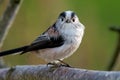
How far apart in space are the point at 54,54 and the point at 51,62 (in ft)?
0.29

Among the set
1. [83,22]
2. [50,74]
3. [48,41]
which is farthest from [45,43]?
[83,22]

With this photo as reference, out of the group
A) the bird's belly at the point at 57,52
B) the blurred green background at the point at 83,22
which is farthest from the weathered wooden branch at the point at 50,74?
the blurred green background at the point at 83,22

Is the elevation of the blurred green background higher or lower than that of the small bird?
lower

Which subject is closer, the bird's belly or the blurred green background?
the bird's belly

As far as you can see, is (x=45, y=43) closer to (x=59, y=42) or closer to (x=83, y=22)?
(x=59, y=42)

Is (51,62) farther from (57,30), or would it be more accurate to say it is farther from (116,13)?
(116,13)

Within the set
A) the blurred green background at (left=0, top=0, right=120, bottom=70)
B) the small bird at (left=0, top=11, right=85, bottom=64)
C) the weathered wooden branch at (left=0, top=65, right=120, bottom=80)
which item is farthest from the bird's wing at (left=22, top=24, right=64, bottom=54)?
the blurred green background at (left=0, top=0, right=120, bottom=70)

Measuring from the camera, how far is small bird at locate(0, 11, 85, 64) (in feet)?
12.0

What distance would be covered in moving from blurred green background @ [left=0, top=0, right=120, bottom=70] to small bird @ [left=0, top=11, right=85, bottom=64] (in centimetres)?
218

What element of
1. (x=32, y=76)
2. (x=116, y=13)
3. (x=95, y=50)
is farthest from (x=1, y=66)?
(x=116, y=13)

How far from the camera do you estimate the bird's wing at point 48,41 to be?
366 centimetres

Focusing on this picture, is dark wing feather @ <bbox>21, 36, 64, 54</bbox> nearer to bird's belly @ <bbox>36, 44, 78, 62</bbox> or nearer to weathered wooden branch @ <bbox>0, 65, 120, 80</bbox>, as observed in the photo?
bird's belly @ <bbox>36, 44, 78, 62</bbox>

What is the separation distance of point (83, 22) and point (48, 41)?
9.07 ft

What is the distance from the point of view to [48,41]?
3.72 metres
